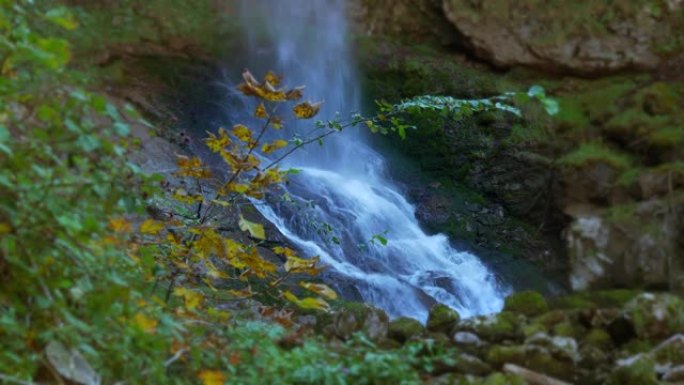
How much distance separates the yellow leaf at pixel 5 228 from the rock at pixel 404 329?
2.20 metres

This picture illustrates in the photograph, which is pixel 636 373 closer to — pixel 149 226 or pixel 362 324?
pixel 362 324

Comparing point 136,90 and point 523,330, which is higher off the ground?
point 136,90

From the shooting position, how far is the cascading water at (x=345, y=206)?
6.12 metres

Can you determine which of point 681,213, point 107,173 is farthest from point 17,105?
point 681,213

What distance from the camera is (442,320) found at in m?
3.77

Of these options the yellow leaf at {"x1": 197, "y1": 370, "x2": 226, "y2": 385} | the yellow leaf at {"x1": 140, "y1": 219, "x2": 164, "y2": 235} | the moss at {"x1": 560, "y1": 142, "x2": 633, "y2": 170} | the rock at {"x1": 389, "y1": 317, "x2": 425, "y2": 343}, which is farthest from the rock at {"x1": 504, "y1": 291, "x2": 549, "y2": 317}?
the moss at {"x1": 560, "y1": 142, "x2": 633, "y2": 170}

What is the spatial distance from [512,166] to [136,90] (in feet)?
14.3

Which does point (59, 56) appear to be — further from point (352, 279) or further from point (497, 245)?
point (497, 245)

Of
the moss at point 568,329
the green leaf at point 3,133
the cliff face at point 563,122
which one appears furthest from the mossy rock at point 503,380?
the cliff face at point 563,122

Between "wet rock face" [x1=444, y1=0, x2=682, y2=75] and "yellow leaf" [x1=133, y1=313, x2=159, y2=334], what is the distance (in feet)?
25.2

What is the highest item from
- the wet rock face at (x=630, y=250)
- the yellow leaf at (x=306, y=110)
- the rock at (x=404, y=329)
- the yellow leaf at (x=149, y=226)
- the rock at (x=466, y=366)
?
the wet rock face at (x=630, y=250)

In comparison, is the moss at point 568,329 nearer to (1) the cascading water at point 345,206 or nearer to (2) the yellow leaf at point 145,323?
(1) the cascading water at point 345,206

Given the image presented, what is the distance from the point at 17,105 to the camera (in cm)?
188

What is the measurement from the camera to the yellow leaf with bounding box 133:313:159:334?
189 cm
